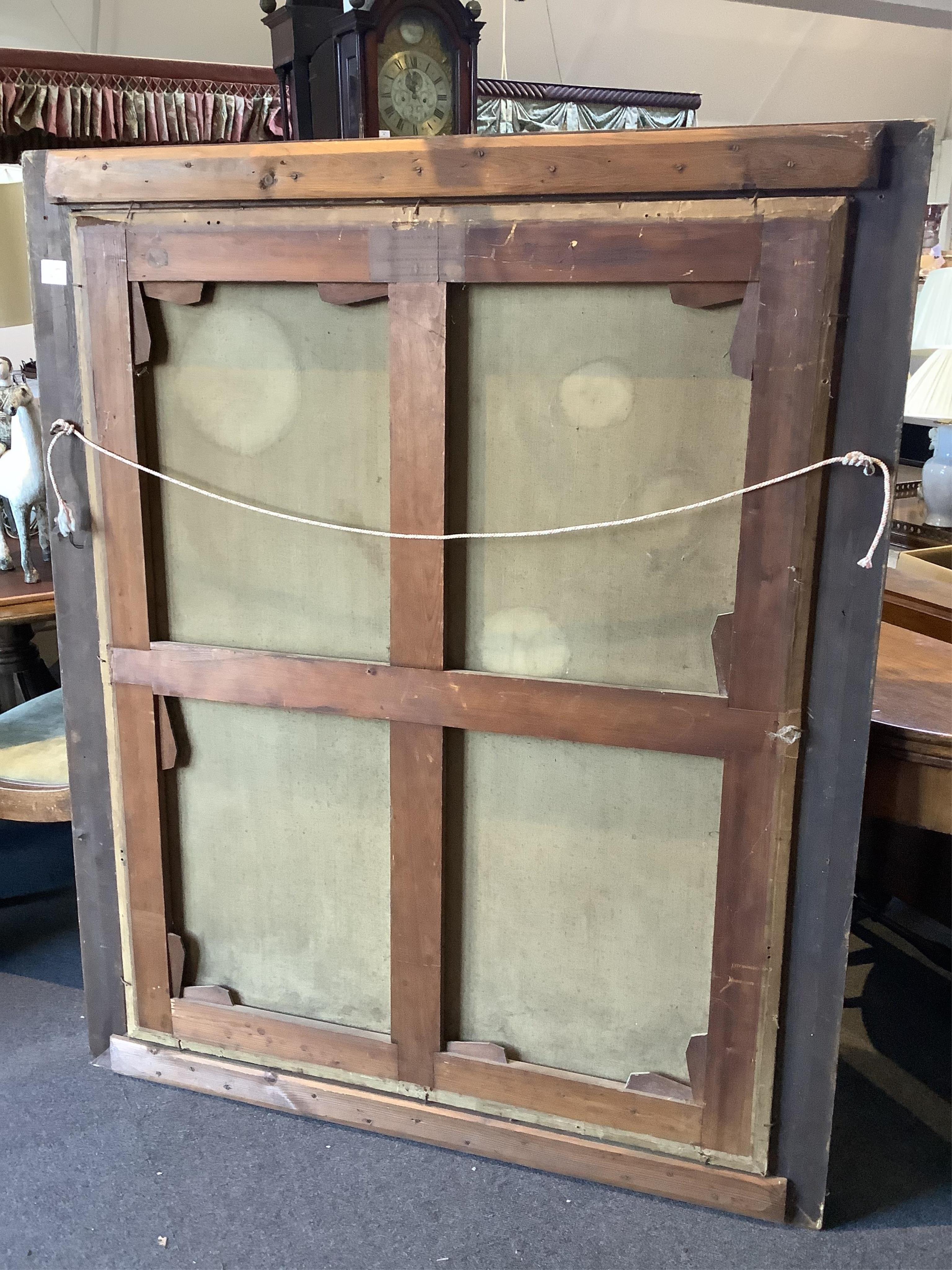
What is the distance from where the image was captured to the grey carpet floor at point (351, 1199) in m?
1.58

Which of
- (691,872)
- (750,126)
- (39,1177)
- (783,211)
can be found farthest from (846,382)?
(39,1177)

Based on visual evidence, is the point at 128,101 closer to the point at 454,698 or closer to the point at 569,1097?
the point at 454,698

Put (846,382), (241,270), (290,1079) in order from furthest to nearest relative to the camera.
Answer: (290,1079)
(241,270)
(846,382)

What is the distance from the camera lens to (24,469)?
2.39m

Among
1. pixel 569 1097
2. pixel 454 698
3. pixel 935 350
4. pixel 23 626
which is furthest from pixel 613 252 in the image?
pixel 935 350

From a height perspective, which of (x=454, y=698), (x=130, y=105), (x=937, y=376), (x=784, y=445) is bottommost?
(x=454, y=698)

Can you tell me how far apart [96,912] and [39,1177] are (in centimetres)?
43

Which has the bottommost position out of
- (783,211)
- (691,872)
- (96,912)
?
(96,912)

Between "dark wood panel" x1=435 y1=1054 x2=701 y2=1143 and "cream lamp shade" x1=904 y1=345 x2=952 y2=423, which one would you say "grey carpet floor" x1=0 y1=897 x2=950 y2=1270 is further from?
"cream lamp shade" x1=904 y1=345 x2=952 y2=423

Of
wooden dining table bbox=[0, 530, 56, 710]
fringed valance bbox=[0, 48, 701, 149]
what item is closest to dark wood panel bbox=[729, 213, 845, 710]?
wooden dining table bbox=[0, 530, 56, 710]

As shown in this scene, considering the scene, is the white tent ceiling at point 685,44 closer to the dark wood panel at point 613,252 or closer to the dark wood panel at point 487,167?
the dark wood panel at point 487,167

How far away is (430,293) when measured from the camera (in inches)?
57.6

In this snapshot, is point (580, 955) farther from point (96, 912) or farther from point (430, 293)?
point (430, 293)

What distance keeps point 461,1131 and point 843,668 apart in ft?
3.32
